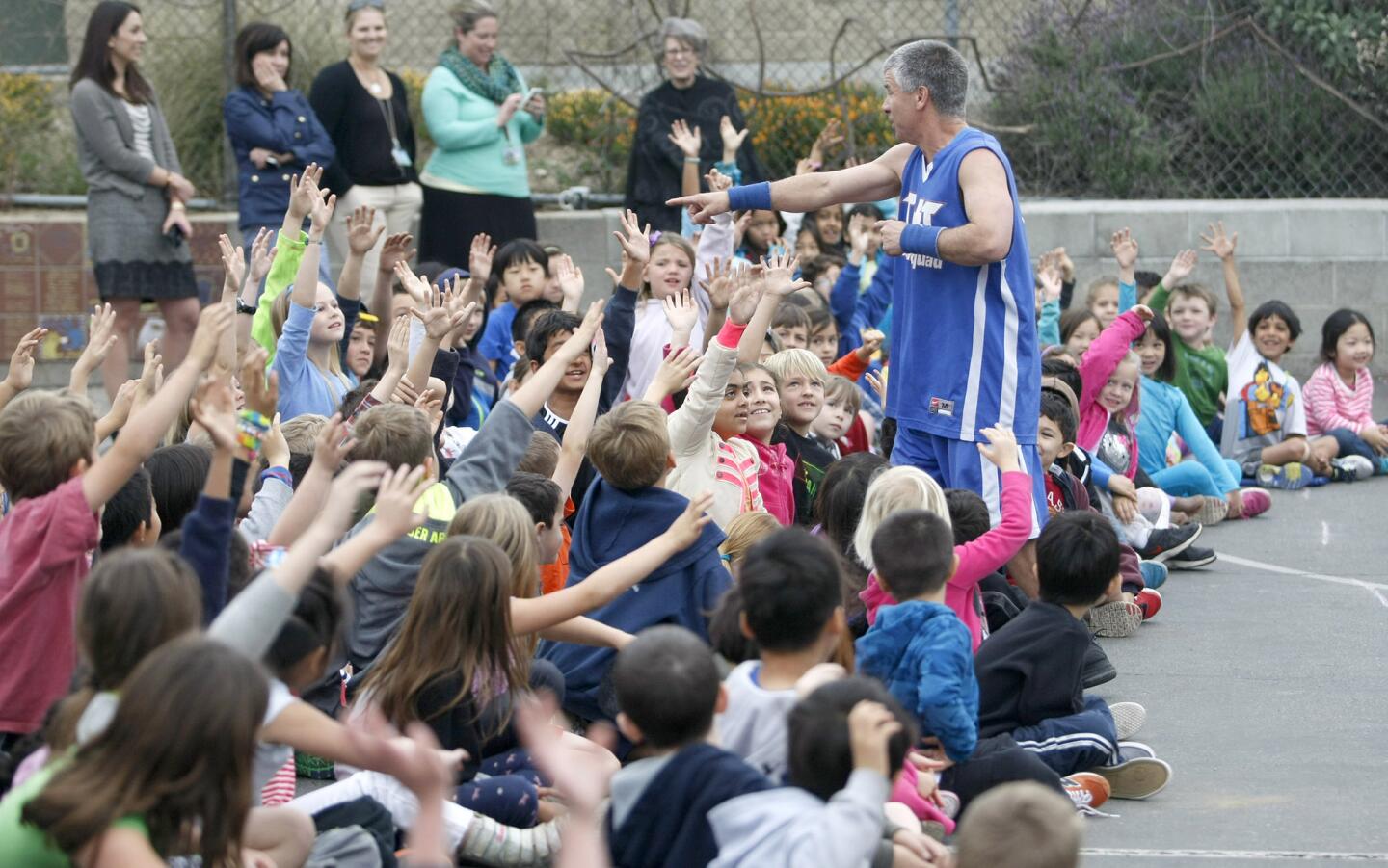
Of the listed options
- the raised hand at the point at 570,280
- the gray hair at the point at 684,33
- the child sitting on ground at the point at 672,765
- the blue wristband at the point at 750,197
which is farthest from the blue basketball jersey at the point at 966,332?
the gray hair at the point at 684,33

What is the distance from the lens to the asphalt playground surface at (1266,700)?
477 centimetres

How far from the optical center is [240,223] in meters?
10.3

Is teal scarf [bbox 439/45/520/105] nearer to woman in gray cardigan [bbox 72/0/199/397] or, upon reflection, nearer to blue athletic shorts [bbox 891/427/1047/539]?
woman in gray cardigan [bbox 72/0/199/397]

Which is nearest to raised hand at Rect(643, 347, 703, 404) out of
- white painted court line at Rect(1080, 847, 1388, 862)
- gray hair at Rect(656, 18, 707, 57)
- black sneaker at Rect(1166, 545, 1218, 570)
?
white painted court line at Rect(1080, 847, 1388, 862)

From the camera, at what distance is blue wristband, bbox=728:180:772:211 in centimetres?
645

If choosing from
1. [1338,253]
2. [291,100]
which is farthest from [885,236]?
[1338,253]

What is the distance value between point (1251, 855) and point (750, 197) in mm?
2895

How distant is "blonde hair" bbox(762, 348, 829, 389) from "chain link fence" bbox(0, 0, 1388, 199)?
239 inches

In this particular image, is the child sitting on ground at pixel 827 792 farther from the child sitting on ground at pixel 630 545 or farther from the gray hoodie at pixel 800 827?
the child sitting on ground at pixel 630 545

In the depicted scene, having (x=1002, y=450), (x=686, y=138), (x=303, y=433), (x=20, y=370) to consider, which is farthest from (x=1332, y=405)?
(x=20, y=370)

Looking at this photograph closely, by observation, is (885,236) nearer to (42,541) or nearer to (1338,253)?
(42,541)

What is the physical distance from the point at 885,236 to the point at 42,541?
2.83m

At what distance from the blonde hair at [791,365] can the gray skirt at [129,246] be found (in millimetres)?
Result: 4336

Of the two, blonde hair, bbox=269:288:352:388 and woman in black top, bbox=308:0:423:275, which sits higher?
woman in black top, bbox=308:0:423:275
